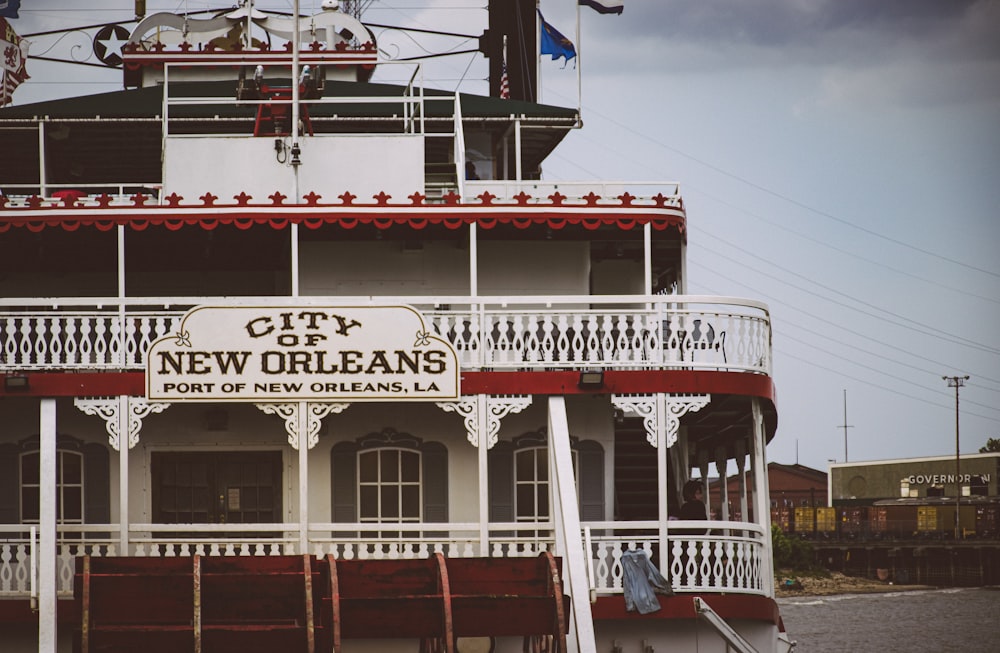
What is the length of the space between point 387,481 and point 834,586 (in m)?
52.7

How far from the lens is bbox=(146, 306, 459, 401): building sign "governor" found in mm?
16812

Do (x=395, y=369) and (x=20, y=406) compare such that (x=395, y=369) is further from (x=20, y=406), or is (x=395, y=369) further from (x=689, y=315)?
(x=20, y=406)

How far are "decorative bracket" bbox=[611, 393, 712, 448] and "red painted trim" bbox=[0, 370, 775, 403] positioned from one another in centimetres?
9

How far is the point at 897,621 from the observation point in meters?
53.0

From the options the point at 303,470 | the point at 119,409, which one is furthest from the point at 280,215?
the point at 303,470

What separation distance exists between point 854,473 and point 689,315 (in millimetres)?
76232

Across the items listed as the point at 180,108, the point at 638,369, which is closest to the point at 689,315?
the point at 638,369

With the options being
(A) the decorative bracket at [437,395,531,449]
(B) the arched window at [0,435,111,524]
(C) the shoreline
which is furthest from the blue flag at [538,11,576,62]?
(C) the shoreline

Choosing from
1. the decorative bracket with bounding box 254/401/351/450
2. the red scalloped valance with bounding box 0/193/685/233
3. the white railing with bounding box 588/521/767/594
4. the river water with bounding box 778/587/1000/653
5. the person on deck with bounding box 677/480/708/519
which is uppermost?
the red scalloped valance with bounding box 0/193/685/233

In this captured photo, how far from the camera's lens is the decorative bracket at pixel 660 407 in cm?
1708

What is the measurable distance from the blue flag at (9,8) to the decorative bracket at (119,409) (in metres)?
7.95

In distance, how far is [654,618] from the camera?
54.5 feet

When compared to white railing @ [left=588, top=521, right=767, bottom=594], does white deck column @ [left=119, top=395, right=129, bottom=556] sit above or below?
above

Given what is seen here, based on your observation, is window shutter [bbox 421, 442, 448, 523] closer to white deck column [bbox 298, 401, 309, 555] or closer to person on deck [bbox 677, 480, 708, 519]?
white deck column [bbox 298, 401, 309, 555]
